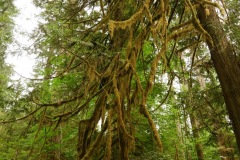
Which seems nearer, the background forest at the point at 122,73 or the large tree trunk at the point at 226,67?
the background forest at the point at 122,73

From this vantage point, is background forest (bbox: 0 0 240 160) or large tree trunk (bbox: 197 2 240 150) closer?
background forest (bbox: 0 0 240 160)

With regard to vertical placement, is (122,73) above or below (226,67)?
below

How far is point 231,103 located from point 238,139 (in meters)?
0.65

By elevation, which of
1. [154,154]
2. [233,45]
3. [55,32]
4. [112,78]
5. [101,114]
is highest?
[233,45]

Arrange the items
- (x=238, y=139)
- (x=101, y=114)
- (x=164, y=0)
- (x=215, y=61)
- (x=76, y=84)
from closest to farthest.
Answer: (x=164, y=0) → (x=101, y=114) → (x=238, y=139) → (x=215, y=61) → (x=76, y=84)

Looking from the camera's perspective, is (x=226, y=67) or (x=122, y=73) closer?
(x=122, y=73)

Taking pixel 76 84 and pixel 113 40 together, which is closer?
pixel 113 40

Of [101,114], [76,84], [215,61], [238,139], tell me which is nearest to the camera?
[101,114]

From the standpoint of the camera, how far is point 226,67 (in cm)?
502

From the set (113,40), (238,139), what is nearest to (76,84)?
(113,40)

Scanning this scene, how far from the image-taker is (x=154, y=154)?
4.80 m

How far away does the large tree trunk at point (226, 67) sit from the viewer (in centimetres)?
480

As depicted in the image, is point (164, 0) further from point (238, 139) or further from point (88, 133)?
point (238, 139)

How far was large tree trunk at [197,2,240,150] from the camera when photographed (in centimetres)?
480
